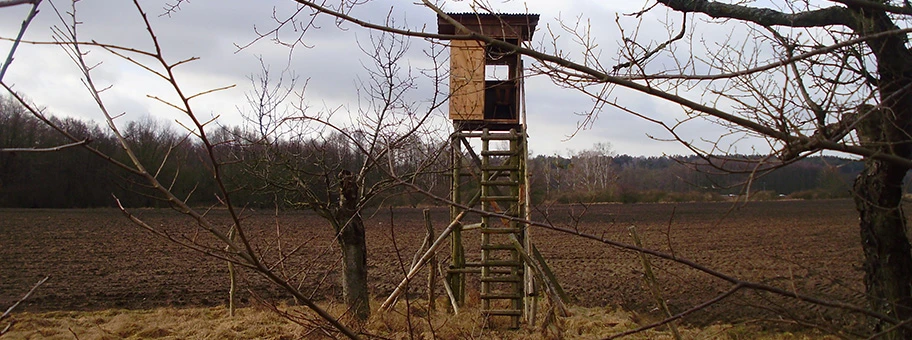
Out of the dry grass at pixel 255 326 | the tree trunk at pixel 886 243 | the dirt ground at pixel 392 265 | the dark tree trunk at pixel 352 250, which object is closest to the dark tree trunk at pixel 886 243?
the tree trunk at pixel 886 243

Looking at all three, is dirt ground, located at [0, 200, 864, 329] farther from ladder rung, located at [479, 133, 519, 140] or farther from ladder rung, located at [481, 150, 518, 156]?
ladder rung, located at [479, 133, 519, 140]

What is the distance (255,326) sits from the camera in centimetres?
838

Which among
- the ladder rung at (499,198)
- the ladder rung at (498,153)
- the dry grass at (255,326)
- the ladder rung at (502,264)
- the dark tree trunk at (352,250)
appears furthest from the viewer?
the ladder rung at (498,153)

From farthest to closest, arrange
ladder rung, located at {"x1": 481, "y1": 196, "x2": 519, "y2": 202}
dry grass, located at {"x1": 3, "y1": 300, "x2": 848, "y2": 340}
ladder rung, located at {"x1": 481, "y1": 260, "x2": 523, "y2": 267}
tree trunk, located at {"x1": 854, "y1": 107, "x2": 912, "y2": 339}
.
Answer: ladder rung, located at {"x1": 481, "y1": 260, "x2": 523, "y2": 267}
ladder rung, located at {"x1": 481, "y1": 196, "x2": 519, "y2": 202}
dry grass, located at {"x1": 3, "y1": 300, "x2": 848, "y2": 340}
tree trunk, located at {"x1": 854, "y1": 107, "x2": 912, "y2": 339}

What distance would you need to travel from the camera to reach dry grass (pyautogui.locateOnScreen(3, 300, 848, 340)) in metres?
7.82

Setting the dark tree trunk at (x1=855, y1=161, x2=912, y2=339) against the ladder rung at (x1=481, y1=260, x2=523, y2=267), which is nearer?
the dark tree trunk at (x1=855, y1=161, x2=912, y2=339)

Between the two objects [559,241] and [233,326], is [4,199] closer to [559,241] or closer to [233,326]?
[559,241]

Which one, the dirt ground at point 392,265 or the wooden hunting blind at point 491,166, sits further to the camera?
the dirt ground at point 392,265

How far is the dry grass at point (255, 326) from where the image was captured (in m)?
7.82

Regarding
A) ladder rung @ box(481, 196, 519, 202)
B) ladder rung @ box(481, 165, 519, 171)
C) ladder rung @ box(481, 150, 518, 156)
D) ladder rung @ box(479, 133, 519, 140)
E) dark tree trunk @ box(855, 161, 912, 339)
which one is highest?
ladder rung @ box(479, 133, 519, 140)

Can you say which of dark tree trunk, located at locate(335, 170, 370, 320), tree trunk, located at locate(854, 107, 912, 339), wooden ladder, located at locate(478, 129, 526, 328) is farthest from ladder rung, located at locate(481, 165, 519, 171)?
tree trunk, located at locate(854, 107, 912, 339)

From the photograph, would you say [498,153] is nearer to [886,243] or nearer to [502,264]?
[502,264]

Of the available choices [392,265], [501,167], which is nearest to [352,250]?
[501,167]

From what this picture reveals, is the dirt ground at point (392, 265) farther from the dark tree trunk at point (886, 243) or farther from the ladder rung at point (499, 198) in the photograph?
the ladder rung at point (499, 198)
